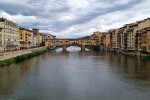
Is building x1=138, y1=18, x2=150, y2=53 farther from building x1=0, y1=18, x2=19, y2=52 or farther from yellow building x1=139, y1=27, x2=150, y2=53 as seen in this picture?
building x1=0, y1=18, x2=19, y2=52

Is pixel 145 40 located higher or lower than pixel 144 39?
lower

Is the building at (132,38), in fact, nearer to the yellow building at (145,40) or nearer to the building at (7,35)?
the yellow building at (145,40)

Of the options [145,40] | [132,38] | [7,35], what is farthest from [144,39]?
[7,35]

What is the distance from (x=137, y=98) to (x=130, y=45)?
50942mm

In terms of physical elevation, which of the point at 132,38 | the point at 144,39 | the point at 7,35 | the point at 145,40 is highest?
the point at 7,35

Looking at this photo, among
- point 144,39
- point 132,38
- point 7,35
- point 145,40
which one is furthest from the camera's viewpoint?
point 132,38

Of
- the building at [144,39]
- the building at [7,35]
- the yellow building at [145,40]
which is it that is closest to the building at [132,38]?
the building at [144,39]

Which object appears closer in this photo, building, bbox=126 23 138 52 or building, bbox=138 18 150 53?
building, bbox=138 18 150 53

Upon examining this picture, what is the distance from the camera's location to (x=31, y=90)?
21969 mm

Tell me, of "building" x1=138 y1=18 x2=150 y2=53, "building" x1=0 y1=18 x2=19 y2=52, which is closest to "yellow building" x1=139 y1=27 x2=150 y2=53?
"building" x1=138 y1=18 x2=150 y2=53

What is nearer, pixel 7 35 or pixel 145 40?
pixel 145 40

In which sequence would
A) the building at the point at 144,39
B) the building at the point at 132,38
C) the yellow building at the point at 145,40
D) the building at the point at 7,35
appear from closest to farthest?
1. the yellow building at the point at 145,40
2. the building at the point at 144,39
3. the building at the point at 7,35
4. the building at the point at 132,38

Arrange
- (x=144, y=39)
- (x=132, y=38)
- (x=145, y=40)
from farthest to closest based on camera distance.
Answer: (x=132, y=38) < (x=144, y=39) < (x=145, y=40)

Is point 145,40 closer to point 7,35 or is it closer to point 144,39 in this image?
point 144,39
